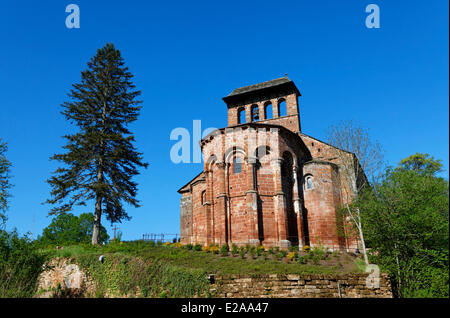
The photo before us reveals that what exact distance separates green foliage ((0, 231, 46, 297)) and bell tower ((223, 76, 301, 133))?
1939 centimetres

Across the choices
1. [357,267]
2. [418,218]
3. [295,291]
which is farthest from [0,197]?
[418,218]

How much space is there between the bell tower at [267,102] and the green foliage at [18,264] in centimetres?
1939

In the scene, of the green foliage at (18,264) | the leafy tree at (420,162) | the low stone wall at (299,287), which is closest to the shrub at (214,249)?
the low stone wall at (299,287)

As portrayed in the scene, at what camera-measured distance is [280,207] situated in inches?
873

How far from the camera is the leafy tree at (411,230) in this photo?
1359cm

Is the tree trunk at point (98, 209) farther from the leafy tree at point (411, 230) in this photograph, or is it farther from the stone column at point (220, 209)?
the leafy tree at point (411, 230)

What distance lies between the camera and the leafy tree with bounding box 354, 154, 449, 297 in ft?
44.6

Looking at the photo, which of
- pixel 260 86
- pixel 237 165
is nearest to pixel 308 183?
pixel 237 165

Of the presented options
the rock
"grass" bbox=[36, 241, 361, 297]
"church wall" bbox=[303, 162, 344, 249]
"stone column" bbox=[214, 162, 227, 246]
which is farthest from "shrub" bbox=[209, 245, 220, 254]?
"church wall" bbox=[303, 162, 344, 249]

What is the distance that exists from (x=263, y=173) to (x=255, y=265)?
27.7ft

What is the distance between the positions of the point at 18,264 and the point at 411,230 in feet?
58.1

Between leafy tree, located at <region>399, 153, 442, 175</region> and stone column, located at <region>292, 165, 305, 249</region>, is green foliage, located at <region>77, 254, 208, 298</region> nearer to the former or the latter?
stone column, located at <region>292, 165, 305, 249</region>

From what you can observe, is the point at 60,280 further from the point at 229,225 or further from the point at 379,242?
the point at 379,242

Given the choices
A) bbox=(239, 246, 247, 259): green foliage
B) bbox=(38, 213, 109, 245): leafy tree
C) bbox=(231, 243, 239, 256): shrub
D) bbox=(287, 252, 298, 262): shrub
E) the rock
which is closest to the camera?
the rock
